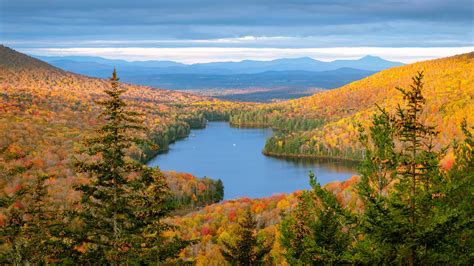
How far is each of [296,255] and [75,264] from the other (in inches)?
459

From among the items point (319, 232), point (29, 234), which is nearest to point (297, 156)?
point (319, 232)

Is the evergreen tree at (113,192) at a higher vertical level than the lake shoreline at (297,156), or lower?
higher

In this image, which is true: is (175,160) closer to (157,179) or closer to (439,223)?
(157,179)

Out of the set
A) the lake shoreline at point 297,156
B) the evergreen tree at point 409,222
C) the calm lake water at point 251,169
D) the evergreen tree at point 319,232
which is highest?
the evergreen tree at point 409,222

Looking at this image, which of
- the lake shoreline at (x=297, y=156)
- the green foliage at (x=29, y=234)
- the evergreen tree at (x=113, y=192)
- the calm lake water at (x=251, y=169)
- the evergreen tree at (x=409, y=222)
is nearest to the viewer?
the evergreen tree at (x=409, y=222)

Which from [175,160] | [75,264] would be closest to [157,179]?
[75,264]

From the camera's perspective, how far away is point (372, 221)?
11453mm

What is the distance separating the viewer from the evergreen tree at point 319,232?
12898 mm

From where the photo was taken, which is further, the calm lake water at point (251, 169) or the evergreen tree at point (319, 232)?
the calm lake water at point (251, 169)

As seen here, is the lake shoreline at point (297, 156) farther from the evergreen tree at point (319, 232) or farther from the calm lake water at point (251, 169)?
the evergreen tree at point (319, 232)

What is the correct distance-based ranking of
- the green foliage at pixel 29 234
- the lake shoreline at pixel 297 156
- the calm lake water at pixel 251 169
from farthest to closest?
the lake shoreline at pixel 297 156 < the calm lake water at pixel 251 169 < the green foliage at pixel 29 234

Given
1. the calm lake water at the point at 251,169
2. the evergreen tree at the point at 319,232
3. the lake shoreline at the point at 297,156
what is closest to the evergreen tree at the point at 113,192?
the evergreen tree at the point at 319,232

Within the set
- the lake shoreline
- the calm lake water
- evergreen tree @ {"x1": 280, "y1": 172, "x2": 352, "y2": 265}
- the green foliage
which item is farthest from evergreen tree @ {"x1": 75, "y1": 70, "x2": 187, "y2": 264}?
the lake shoreline

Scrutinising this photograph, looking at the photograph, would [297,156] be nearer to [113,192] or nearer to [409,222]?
[113,192]
